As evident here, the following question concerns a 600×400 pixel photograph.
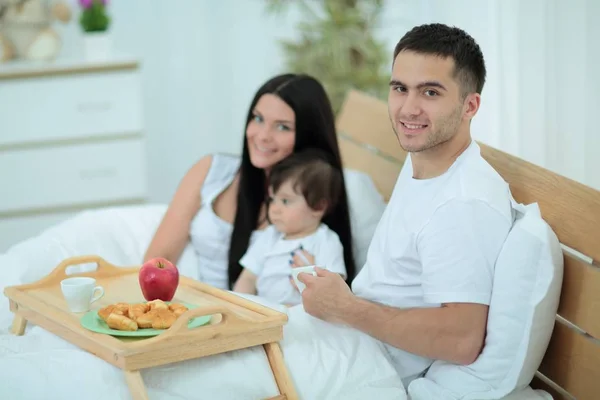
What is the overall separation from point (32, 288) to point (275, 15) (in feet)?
9.12

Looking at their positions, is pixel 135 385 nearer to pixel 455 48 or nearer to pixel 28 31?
pixel 455 48

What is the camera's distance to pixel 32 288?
2045mm

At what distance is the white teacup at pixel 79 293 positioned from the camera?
1.82 metres

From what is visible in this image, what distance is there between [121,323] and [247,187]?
93 cm

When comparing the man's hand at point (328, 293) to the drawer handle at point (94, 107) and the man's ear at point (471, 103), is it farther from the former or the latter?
the drawer handle at point (94, 107)

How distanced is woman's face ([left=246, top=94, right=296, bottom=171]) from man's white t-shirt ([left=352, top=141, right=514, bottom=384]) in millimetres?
601

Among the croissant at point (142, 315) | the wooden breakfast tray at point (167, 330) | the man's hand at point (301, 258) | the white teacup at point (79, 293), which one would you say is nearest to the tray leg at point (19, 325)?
the wooden breakfast tray at point (167, 330)

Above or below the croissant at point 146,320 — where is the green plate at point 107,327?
below

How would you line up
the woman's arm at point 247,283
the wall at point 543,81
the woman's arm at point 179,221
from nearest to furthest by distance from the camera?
the wall at point 543,81, the woman's arm at point 247,283, the woman's arm at point 179,221

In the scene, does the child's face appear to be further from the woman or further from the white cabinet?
the white cabinet

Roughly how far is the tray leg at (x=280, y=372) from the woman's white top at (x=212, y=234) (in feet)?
2.52

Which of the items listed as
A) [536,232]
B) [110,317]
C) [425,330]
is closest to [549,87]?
[536,232]

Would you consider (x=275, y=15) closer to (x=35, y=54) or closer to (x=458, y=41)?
(x=35, y=54)

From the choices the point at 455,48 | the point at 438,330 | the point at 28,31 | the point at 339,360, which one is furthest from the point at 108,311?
the point at 28,31
